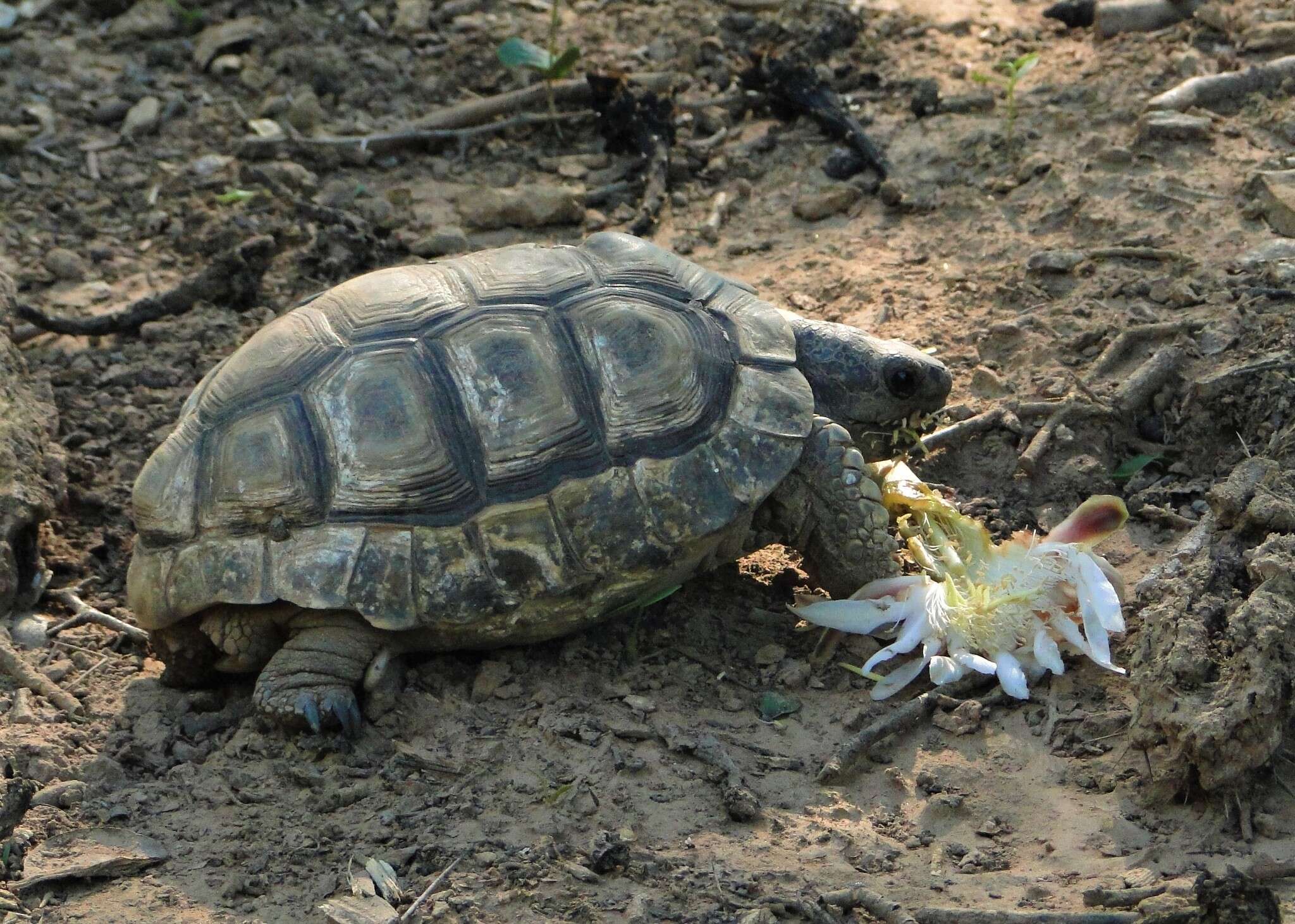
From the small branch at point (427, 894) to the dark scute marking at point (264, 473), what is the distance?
1.33 meters

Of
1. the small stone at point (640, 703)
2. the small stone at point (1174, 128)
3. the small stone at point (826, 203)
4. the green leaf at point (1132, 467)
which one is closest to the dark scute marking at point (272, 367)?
the small stone at point (640, 703)

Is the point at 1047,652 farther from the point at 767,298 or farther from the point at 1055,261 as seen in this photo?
the point at 767,298

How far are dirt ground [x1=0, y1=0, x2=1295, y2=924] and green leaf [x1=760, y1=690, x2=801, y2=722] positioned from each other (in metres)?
0.04

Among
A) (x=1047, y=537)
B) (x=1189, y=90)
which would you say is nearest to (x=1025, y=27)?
(x=1189, y=90)

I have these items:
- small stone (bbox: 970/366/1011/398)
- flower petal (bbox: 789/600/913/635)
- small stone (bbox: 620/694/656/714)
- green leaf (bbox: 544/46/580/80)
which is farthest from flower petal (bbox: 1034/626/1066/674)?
green leaf (bbox: 544/46/580/80)

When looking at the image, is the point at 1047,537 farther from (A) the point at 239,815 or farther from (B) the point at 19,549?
(B) the point at 19,549

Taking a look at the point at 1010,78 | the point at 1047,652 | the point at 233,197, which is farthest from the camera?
the point at 233,197

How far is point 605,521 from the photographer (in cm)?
458

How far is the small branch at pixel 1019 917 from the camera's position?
10.8ft

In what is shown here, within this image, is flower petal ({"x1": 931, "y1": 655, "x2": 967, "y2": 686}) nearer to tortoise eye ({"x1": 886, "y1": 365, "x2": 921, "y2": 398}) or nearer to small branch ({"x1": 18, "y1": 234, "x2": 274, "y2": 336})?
tortoise eye ({"x1": 886, "y1": 365, "x2": 921, "y2": 398})

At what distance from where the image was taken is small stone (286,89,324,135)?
27.9ft

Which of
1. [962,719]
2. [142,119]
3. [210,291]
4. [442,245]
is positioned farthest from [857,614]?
[142,119]

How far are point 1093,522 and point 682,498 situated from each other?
59.1 inches

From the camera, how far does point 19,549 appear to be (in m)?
5.37
